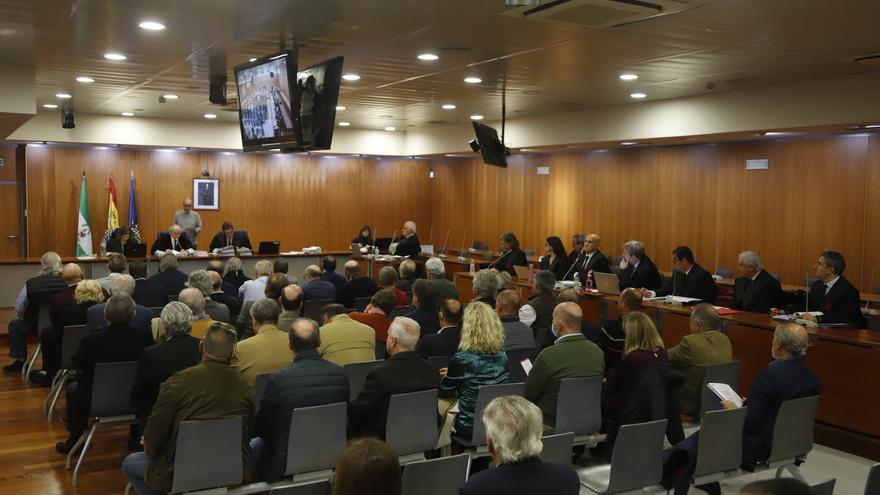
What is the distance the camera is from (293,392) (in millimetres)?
4266

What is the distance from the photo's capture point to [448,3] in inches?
222

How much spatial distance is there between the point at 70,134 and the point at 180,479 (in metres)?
11.9

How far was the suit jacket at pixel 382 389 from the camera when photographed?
4.47 meters

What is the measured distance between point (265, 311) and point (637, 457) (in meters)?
2.60

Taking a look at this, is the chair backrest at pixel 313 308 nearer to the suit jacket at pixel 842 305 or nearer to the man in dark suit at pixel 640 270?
the man in dark suit at pixel 640 270

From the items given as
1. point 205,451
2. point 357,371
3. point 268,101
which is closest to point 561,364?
point 357,371

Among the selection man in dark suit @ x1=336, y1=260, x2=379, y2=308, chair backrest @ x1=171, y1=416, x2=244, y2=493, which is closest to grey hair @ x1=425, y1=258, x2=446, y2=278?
Answer: man in dark suit @ x1=336, y1=260, x2=379, y2=308

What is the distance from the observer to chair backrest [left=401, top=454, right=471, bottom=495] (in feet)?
11.4

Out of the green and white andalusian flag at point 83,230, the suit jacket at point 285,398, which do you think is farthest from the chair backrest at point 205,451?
the green and white andalusian flag at point 83,230

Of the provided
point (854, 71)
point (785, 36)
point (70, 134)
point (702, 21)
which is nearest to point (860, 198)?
point (854, 71)

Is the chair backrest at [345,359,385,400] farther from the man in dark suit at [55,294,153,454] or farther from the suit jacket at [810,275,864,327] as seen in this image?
the suit jacket at [810,275,864,327]

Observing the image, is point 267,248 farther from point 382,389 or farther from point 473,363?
point 382,389

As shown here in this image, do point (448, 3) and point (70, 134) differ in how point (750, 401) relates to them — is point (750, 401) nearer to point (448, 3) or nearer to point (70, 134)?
point (448, 3)

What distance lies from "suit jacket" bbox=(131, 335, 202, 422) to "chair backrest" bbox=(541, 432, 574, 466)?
2.45 metres
